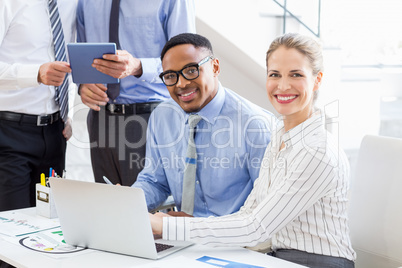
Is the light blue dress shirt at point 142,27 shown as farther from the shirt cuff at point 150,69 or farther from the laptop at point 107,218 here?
the laptop at point 107,218

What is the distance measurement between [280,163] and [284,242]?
241 millimetres

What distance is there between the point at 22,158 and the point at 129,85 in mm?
588

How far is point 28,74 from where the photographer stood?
7.15 ft

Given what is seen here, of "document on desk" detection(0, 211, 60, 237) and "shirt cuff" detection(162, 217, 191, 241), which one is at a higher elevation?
"shirt cuff" detection(162, 217, 191, 241)

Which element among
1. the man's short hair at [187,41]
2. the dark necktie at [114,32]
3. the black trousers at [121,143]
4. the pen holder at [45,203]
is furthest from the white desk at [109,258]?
the dark necktie at [114,32]

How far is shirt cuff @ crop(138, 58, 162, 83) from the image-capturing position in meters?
2.32

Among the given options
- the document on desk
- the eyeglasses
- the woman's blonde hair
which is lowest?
the document on desk

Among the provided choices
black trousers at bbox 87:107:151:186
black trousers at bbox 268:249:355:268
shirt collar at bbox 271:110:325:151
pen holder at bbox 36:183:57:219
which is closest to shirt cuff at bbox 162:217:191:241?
black trousers at bbox 268:249:355:268

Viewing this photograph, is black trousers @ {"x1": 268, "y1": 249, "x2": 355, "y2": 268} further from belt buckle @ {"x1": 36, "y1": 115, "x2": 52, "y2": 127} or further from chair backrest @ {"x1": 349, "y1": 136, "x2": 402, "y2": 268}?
belt buckle @ {"x1": 36, "y1": 115, "x2": 52, "y2": 127}

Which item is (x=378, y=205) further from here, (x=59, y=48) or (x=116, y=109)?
(x=59, y=48)

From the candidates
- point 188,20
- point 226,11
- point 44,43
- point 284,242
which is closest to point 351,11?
point 226,11

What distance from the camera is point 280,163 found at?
1587 mm

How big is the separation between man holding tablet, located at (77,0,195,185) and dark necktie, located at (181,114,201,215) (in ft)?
1.67

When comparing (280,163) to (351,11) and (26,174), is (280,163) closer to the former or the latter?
(26,174)
